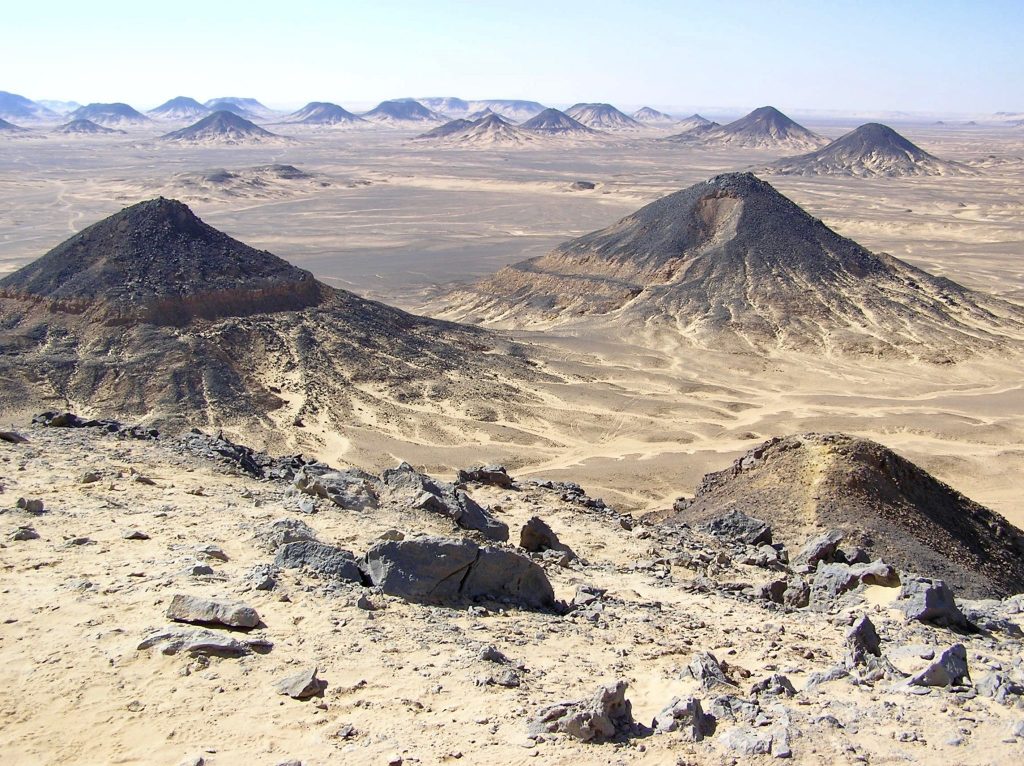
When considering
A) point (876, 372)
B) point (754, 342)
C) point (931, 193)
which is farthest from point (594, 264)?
point (931, 193)

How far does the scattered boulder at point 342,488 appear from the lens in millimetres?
14227

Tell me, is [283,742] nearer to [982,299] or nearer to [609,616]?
[609,616]

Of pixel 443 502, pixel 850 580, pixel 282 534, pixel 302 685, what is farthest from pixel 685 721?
pixel 443 502

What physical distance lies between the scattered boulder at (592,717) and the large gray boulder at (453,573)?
9.66 ft

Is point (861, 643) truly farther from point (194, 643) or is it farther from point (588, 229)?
point (588, 229)

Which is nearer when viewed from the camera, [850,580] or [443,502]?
[850,580]

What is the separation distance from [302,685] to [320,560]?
2.78 meters

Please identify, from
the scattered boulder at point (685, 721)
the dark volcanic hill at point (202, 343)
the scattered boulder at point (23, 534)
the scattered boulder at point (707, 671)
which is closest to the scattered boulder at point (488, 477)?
the scattered boulder at point (23, 534)

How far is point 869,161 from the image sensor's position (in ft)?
470

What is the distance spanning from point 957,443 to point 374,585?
27586 mm

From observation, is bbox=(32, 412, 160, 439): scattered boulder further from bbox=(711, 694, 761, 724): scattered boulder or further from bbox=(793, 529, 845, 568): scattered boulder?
bbox=(711, 694, 761, 724): scattered boulder

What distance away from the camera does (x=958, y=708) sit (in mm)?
7910

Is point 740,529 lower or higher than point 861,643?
lower

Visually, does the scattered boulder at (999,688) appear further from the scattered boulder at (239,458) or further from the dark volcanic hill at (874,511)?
the scattered boulder at (239,458)
